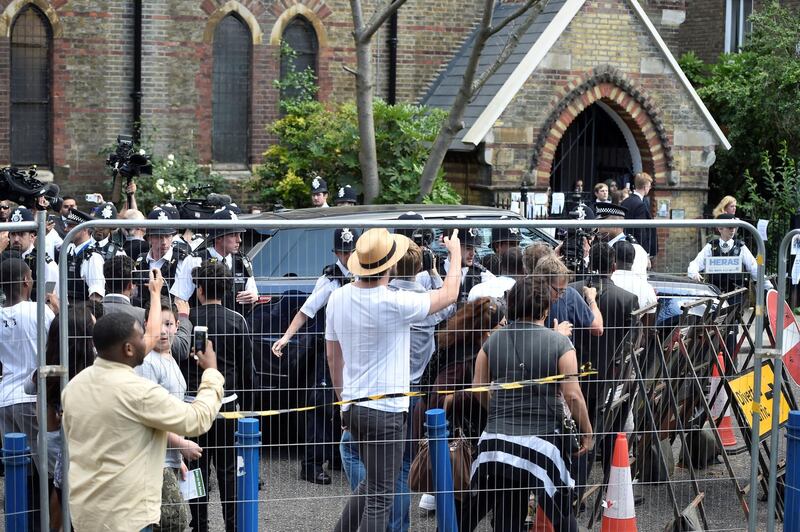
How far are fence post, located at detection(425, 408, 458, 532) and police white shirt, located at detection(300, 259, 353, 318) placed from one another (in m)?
0.82

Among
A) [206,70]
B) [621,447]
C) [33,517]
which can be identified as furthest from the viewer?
[206,70]

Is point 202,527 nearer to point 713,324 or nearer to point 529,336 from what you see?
point 529,336

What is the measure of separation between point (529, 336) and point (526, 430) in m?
→ 0.49

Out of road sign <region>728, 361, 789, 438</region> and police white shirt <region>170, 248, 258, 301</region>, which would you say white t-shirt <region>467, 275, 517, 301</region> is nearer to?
police white shirt <region>170, 248, 258, 301</region>

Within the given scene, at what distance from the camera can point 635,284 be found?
6.83 metres

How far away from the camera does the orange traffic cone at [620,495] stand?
6.99 m

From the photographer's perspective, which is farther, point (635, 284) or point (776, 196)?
point (776, 196)

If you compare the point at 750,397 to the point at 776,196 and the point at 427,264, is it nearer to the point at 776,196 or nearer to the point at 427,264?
the point at 427,264

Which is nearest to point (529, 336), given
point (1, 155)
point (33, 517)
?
point (33, 517)

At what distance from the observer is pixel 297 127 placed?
1941cm

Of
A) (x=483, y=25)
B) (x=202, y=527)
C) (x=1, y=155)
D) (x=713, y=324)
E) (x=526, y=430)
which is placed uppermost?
(x=483, y=25)

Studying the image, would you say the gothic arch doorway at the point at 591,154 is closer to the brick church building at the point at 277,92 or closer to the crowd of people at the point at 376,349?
the brick church building at the point at 277,92

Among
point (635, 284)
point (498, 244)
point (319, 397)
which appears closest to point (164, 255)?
point (319, 397)

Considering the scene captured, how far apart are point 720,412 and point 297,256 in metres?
2.95
